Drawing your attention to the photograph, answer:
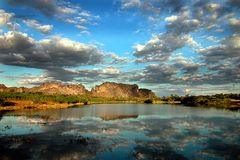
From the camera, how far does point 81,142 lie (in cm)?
4197

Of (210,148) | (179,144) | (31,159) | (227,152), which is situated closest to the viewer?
(31,159)

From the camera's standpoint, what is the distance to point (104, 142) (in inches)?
1650

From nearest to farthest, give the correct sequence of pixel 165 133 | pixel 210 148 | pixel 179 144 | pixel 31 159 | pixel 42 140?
pixel 31 159, pixel 210 148, pixel 179 144, pixel 42 140, pixel 165 133

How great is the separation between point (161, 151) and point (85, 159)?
10.1 metres

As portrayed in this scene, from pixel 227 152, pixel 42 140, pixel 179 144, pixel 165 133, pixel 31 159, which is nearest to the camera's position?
pixel 31 159

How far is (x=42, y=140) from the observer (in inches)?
1699

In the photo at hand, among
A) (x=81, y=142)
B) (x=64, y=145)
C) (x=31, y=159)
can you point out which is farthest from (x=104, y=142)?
(x=31, y=159)

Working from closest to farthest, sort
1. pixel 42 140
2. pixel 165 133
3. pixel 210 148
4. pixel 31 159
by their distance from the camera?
1. pixel 31 159
2. pixel 210 148
3. pixel 42 140
4. pixel 165 133

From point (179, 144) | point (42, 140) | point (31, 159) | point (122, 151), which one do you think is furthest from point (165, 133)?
point (31, 159)

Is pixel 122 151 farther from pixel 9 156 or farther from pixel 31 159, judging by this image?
pixel 9 156

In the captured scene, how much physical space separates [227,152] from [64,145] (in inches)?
871

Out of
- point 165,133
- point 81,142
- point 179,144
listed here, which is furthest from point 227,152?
point 81,142

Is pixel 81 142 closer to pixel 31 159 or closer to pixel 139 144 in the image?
pixel 139 144

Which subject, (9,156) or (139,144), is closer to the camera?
(9,156)
